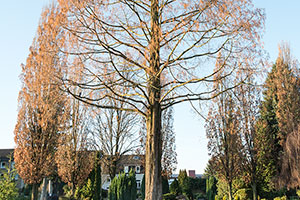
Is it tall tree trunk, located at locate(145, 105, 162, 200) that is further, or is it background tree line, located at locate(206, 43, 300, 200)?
background tree line, located at locate(206, 43, 300, 200)

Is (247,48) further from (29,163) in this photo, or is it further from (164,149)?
(164,149)

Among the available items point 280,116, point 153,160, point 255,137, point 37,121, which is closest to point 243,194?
point 255,137

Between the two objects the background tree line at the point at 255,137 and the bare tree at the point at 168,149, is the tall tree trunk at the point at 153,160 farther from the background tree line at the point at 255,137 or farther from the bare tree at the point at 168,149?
the bare tree at the point at 168,149

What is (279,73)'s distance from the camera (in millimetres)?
25609

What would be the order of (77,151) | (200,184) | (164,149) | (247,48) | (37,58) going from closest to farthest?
(247,48) < (37,58) < (77,151) < (164,149) < (200,184)

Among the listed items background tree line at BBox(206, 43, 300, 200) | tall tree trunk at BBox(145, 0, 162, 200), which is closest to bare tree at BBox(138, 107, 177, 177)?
background tree line at BBox(206, 43, 300, 200)

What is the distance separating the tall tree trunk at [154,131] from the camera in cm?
558

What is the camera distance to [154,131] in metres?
5.85

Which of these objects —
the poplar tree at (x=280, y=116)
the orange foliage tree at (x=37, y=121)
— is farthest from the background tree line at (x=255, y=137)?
the orange foliage tree at (x=37, y=121)

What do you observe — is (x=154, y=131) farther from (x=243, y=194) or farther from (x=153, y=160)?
(x=243, y=194)

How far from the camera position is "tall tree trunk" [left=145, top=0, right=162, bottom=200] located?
558 cm

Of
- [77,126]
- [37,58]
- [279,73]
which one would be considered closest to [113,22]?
[37,58]

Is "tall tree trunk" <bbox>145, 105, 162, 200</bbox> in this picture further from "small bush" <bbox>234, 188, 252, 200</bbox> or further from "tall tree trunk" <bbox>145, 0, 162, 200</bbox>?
"small bush" <bbox>234, 188, 252, 200</bbox>

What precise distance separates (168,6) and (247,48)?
1935 millimetres
